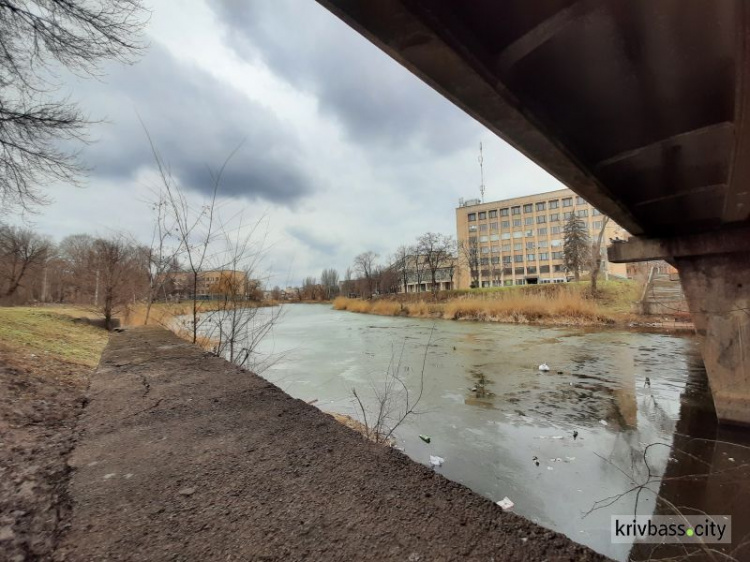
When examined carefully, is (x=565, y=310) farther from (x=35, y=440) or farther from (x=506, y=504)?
(x=35, y=440)

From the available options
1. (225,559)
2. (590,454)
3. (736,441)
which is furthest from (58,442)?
(736,441)

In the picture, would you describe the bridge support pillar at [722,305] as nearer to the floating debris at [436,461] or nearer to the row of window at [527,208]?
the floating debris at [436,461]

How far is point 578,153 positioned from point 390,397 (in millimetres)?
5717

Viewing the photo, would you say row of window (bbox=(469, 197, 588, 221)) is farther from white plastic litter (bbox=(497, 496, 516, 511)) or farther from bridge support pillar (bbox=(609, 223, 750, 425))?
white plastic litter (bbox=(497, 496, 516, 511))

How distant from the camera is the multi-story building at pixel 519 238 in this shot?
72.1m

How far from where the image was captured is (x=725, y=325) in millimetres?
6812

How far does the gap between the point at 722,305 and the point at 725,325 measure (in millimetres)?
386

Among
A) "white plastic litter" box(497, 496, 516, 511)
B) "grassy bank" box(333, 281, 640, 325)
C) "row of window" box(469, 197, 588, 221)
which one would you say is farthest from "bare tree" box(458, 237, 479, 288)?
"white plastic litter" box(497, 496, 516, 511)

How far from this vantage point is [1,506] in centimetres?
153

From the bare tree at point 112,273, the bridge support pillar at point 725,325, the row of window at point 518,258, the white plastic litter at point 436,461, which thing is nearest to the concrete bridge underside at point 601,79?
the bridge support pillar at point 725,325

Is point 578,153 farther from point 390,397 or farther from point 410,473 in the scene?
point 390,397

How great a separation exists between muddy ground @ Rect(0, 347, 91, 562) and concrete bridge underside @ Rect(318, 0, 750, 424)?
256 centimetres

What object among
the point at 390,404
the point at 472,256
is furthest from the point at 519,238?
the point at 390,404

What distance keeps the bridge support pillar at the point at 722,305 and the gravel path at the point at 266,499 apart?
307 inches
